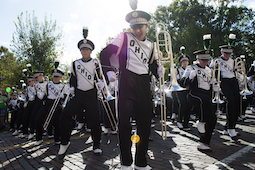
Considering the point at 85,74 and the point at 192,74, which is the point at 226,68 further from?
the point at 85,74

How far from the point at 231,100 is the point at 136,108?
3.47 m

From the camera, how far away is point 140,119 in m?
3.06

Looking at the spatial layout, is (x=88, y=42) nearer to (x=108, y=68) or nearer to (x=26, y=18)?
(x=108, y=68)

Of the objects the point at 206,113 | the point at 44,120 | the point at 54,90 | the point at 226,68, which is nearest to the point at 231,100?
the point at 226,68

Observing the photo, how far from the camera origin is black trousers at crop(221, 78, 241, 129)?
5391mm

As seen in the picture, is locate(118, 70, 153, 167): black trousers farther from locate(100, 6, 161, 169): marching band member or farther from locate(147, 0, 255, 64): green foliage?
locate(147, 0, 255, 64): green foliage

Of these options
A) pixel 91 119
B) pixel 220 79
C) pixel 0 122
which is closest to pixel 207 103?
pixel 220 79

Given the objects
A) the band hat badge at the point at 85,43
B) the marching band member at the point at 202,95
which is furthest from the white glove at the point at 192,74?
the band hat badge at the point at 85,43

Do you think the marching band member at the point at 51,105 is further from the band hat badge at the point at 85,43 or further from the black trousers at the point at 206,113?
the black trousers at the point at 206,113

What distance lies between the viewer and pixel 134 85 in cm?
302

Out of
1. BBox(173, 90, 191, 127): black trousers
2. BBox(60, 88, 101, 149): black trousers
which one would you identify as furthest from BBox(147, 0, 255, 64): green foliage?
BBox(60, 88, 101, 149): black trousers

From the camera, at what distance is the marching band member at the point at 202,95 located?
14.2 ft

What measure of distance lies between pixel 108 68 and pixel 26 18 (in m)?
22.6

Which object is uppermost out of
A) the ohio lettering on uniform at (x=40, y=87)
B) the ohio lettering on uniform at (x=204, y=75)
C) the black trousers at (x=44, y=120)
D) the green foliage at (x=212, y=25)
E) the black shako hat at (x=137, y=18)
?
the green foliage at (x=212, y=25)
